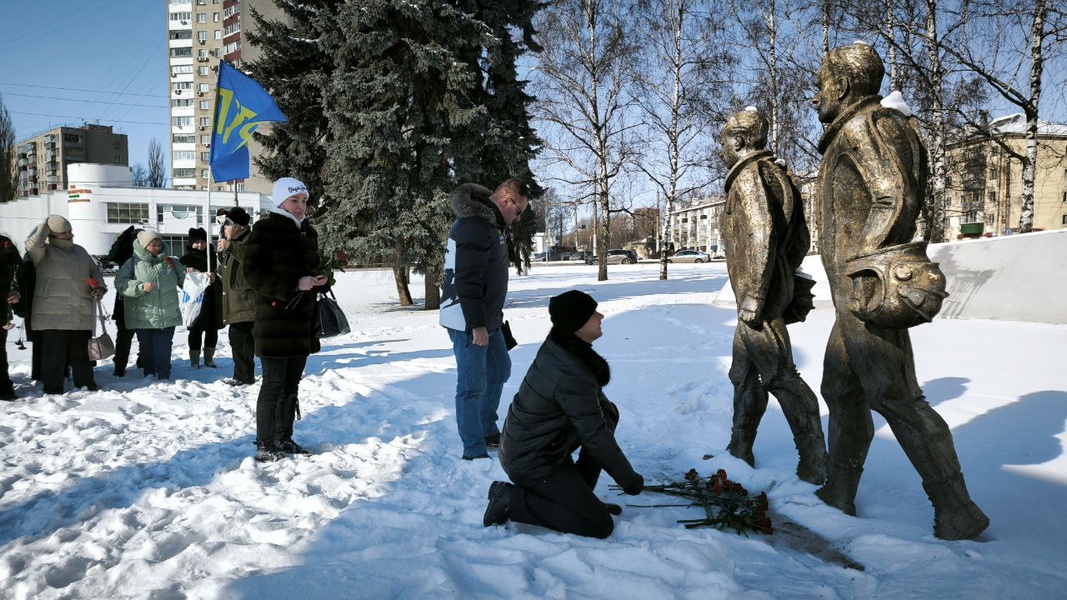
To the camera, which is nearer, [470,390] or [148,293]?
[470,390]

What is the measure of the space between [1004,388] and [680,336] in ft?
15.9

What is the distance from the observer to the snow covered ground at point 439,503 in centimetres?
255

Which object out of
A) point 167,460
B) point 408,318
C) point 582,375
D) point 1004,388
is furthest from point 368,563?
point 408,318

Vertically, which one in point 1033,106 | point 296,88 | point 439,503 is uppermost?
point 296,88

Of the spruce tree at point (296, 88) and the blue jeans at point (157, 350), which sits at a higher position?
the spruce tree at point (296, 88)

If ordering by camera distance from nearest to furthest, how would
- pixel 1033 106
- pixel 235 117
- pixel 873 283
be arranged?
pixel 873 283 → pixel 235 117 → pixel 1033 106

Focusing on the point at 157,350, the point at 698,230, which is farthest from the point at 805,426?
the point at 698,230

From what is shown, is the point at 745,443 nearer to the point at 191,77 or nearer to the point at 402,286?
the point at 402,286

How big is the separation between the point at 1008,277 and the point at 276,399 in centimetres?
1076

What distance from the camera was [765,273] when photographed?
364 cm

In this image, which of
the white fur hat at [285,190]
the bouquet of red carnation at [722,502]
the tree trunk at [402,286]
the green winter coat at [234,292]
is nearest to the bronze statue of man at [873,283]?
the bouquet of red carnation at [722,502]

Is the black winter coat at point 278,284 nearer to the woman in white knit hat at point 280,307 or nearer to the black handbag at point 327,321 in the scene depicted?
the woman in white knit hat at point 280,307

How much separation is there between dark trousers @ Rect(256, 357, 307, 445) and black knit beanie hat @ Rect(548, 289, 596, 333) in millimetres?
2447

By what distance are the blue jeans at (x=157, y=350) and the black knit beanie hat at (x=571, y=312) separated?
243 inches
